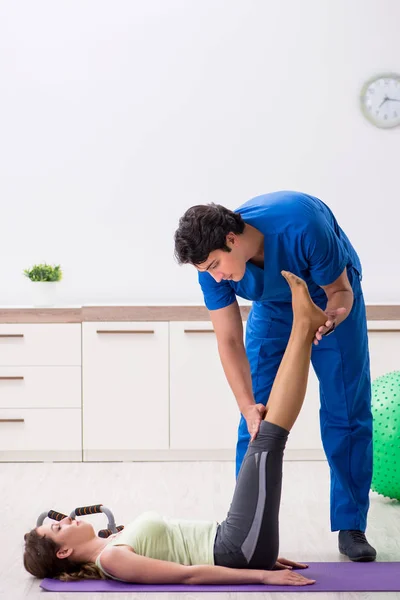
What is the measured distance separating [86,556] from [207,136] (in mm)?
2838

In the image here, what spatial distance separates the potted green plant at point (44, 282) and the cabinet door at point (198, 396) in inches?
25.6

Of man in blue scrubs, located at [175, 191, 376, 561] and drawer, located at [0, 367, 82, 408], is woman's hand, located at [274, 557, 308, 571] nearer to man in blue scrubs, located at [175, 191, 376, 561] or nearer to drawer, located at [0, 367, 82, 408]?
man in blue scrubs, located at [175, 191, 376, 561]

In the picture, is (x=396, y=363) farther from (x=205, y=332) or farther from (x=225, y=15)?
(x=225, y=15)

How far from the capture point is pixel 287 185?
4734mm

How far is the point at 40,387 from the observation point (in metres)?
4.23

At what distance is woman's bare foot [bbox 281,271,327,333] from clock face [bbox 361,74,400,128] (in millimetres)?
2566

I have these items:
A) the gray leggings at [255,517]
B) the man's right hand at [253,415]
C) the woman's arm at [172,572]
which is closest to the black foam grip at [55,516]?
the woman's arm at [172,572]

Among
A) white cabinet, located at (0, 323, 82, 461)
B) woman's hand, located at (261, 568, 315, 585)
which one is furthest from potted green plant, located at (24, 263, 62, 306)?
woman's hand, located at (261, 568, 315, 585)

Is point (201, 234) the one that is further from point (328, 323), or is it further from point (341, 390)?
point (341, 390)

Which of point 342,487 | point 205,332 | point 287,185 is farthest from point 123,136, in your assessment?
point 342,487

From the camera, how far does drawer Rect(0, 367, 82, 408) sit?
4227mm

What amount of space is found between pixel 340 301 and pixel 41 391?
208cm

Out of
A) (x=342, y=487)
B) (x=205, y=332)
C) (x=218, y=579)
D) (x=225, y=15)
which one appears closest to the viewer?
(x=218, y=579)

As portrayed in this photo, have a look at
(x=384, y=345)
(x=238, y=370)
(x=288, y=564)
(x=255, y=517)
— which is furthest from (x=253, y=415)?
(x=384, y=345)
